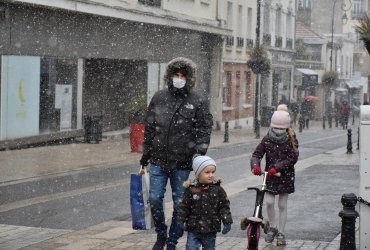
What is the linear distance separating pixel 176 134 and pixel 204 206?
136cm

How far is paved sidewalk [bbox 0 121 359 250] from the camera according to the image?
940cm

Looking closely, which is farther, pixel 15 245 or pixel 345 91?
pixel 345 91

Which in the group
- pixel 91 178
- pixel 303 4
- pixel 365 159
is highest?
pixel 303 4

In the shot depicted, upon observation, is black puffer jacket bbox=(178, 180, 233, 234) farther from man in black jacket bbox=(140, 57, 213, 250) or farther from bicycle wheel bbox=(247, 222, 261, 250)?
man in black jacket bbox=(140, 57, 213, 250)

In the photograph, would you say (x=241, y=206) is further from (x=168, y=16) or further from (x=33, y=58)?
(x=168, y=16)

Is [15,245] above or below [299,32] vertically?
below

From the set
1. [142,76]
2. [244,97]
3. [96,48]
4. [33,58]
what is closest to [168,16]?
[142,76]

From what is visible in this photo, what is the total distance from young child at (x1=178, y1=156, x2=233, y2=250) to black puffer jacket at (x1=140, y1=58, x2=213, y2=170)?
1073 millimetres

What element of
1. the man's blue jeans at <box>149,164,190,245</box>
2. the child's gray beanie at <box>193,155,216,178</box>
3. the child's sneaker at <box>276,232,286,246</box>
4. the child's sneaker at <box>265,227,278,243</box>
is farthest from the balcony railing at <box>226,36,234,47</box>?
the child's gray beanie at <box>193,155,216,178</box>

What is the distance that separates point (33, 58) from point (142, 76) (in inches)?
354

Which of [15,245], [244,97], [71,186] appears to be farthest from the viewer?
[244,97]

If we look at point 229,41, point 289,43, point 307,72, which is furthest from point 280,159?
point 307,72

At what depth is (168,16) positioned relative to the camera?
3284cm

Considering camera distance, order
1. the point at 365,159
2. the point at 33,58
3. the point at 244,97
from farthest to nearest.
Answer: the point at 244,97
the point at 33,58
the point at 365,159
